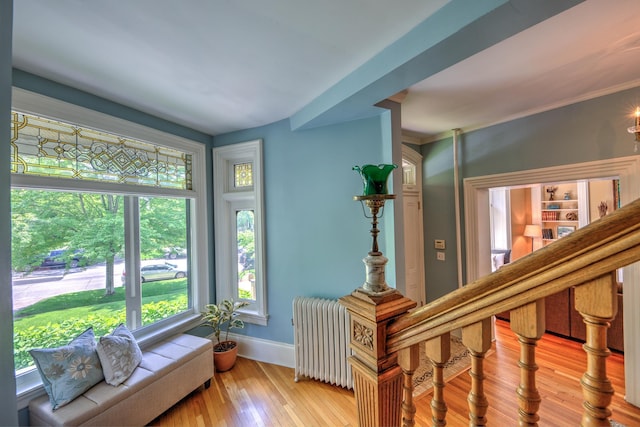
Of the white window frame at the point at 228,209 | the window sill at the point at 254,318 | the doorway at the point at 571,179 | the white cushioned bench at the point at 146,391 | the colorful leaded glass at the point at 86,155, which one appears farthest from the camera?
the white window frame at the point at 228,209

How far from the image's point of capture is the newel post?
84cm

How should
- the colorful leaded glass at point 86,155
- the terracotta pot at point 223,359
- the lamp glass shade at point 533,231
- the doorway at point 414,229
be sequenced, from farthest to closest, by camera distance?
1. the lamp glass shade at point 533,231
2. the doorway at point 414,229
3. the terracotta pot at point 223,359
4. the colorful leaded glass at point 86,155

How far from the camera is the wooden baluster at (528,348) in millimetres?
540

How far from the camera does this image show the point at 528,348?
57 centimetres

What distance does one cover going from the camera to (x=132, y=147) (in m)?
2.43

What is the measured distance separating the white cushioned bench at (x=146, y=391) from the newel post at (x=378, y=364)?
Answer: 1870 millimetres

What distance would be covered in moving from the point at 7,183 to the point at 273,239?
1.99m

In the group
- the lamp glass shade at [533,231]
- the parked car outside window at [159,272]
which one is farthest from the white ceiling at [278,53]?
the lamp glass shade at [533,231]

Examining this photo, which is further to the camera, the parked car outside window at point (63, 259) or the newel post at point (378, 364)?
the parked car outside window at point (63, 259)

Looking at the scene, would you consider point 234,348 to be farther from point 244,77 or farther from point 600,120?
point 600,120

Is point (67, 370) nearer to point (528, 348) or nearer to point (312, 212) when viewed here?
point (312, 212)

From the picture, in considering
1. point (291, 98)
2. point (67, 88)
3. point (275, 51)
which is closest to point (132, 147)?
point (67, 88)

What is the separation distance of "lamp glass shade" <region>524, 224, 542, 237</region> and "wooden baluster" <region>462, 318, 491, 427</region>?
19.9 ft

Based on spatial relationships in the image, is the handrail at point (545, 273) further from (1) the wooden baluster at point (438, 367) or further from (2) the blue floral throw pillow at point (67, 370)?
(2) the blue floral throw pillow at point (67, 370)
